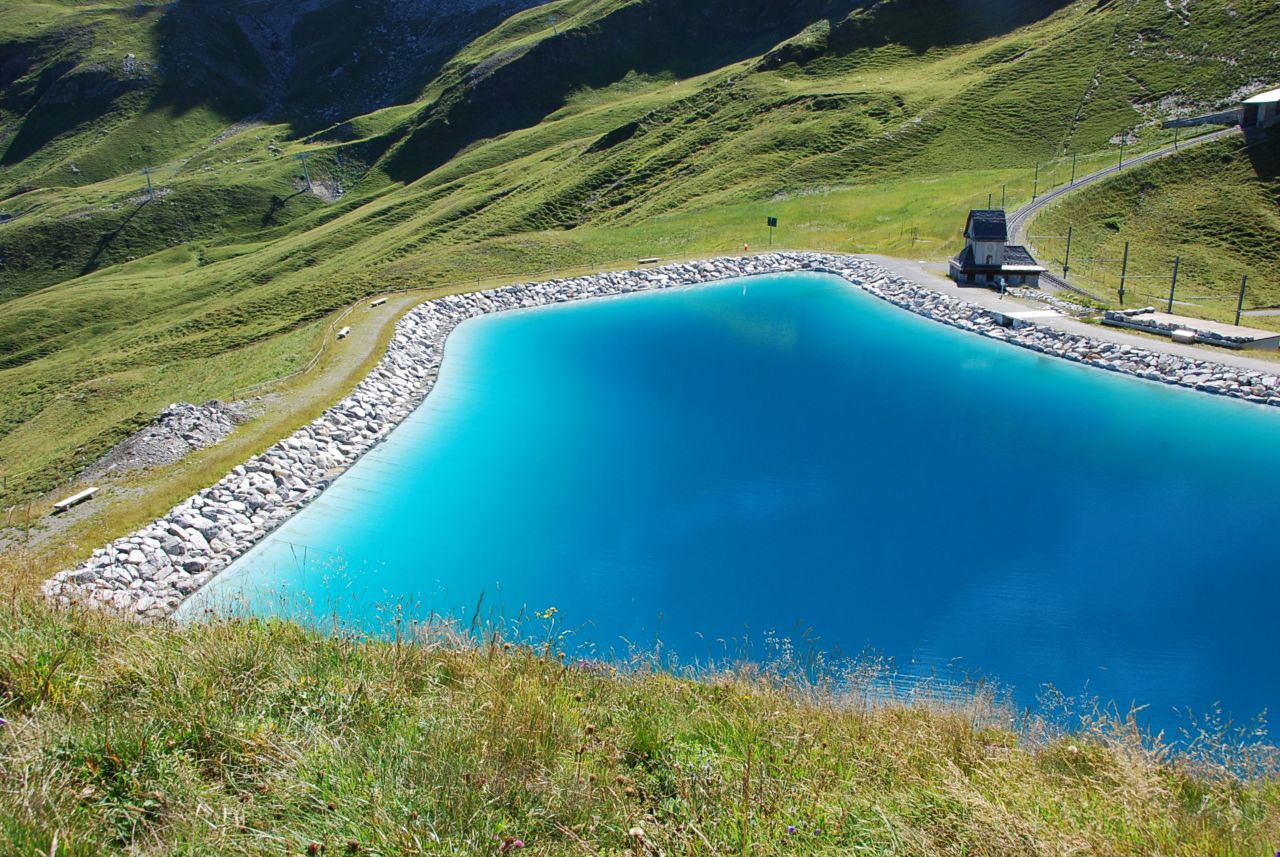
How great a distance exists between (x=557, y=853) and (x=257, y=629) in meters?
4.88

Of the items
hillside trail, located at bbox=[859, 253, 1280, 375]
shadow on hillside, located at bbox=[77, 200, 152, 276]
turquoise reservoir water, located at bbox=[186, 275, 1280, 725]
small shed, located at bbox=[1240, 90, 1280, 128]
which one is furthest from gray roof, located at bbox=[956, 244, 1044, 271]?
shadow on hillside, located at bbox=[77, 200, 152, 276]

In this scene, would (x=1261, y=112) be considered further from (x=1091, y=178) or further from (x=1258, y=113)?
(x=1091, y=178)

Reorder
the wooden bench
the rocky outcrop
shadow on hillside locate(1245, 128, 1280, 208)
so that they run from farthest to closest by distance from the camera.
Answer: shadow on hillside locate(1245, 128, 1280, 208) → the rocky outcrop → the wooden bench

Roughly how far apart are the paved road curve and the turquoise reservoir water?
22.4 meters

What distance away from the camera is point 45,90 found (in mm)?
168000

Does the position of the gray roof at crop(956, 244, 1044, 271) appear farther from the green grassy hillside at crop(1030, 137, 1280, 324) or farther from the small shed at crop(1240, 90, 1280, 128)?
the small shed at crop(1240, 90, 1280, 128)

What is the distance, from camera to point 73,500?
2436 cm

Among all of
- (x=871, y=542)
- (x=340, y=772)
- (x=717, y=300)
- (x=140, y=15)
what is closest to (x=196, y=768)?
(x=340, y=772)

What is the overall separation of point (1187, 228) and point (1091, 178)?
9880 millimetres

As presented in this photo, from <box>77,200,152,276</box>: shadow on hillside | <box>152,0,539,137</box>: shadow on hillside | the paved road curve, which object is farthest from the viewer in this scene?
<box>152,0,539,137</box>: shadow on hillside

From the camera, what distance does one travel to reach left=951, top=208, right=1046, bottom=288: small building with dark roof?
45250 mm

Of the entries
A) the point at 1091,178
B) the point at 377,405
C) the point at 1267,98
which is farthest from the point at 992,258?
the point at 377,405

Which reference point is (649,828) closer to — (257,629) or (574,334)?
(257,629)

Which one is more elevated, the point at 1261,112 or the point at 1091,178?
the point at 1261,112
